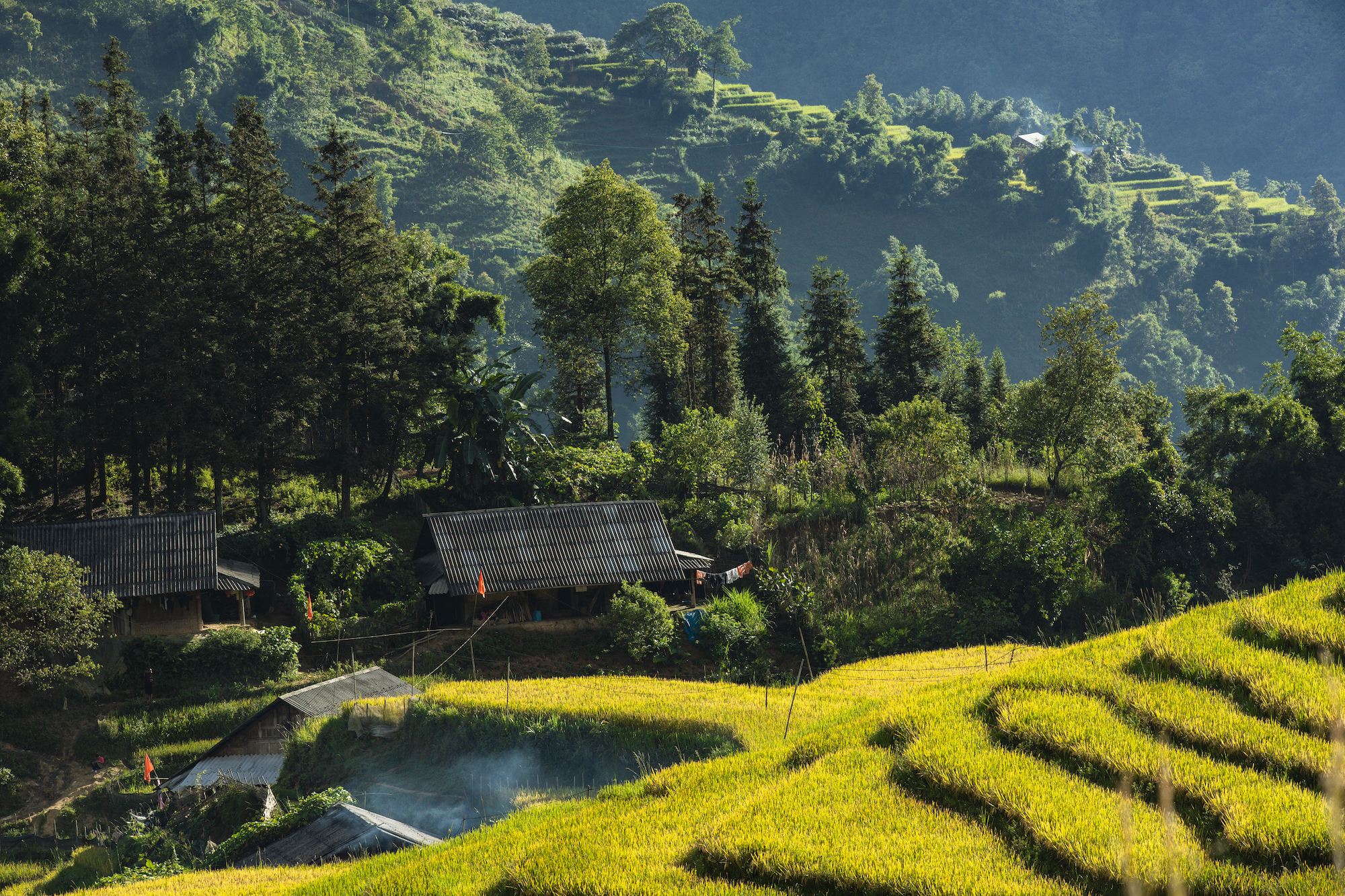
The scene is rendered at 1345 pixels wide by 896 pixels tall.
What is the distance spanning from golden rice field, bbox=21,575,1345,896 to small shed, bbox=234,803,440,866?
3.13 ft

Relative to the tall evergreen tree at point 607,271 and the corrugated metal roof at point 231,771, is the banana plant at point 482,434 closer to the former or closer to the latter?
the tall evergreen tree at point 607,271

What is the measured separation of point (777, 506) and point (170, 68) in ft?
401

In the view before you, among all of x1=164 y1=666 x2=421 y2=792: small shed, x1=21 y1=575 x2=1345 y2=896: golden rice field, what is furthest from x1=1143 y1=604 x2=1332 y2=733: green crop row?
x1=164 y1=666 x2=421 y2=792: small shed

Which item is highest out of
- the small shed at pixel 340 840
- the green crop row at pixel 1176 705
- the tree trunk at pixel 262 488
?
the tree trunk at pixel 262 488

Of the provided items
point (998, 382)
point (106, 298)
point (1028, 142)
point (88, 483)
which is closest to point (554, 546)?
point (106, 298)

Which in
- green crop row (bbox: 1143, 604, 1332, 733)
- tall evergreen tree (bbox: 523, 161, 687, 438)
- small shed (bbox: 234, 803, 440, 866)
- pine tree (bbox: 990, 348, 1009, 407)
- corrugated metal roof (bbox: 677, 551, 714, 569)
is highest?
tall evergreen tree (bbox: 523, 161, 687, 438)

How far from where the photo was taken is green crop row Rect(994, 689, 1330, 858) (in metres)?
8.41

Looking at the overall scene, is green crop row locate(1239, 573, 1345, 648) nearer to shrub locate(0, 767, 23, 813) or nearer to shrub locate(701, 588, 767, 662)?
shrub locate(701, 588, 767, 662)

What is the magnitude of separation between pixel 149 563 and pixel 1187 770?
2735 centimetres

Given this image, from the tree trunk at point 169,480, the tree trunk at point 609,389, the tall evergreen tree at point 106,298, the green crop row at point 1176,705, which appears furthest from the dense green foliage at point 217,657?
the green crop row at point 1176,705

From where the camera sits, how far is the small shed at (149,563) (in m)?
27.3

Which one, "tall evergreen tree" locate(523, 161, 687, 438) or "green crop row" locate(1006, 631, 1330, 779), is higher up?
"tall evergreen tree" locate(523, 161, 687, 438)

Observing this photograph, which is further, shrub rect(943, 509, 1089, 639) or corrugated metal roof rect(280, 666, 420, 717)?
shrub rect(943, 509, 1089, 639)

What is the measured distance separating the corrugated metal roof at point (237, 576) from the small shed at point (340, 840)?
13878 mm
